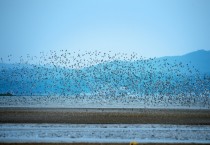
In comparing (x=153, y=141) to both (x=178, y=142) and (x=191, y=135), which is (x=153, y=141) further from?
(x=191, y=135)

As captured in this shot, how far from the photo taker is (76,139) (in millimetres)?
29812

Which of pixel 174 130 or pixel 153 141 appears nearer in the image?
pixel 153 141

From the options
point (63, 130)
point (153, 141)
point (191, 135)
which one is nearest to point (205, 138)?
point (191, 135)

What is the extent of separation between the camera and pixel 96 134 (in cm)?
3294

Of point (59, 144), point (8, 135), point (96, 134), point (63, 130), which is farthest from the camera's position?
point (63, 130)

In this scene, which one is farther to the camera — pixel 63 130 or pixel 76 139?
pixel 63 130

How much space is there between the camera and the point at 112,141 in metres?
28.9

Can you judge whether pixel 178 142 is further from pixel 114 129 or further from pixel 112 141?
pixel 114 129

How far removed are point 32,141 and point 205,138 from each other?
1365 cm

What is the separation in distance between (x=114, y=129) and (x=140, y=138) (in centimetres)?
645

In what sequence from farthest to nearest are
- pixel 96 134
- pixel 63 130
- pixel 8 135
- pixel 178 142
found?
pixel 63 130 < pixel 96 134 < pixel 8 135 < pixel 178 142

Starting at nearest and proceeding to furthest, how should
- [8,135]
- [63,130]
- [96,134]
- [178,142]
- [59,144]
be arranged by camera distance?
1. [59,144]
2. [178,142]
3. [8,135]
4. [96,134]
5. [63,130]

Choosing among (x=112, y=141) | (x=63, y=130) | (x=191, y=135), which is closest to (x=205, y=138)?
(x=191, y=135)

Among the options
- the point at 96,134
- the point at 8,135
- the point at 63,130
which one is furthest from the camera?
the point at 63,130
